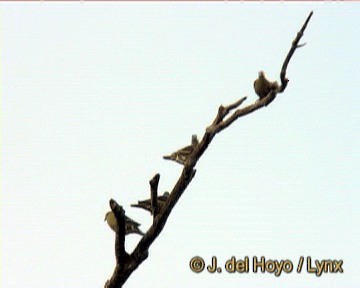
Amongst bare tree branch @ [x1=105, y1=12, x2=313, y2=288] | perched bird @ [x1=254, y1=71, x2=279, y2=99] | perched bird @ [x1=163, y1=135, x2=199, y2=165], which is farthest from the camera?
perched bird @ [x1=254, y1=71, x2=279, y2=99]

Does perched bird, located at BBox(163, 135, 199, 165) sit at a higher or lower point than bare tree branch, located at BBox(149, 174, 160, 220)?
higher

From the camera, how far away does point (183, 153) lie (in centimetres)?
178

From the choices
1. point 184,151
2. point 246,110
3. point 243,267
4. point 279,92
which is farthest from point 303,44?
point 243,267

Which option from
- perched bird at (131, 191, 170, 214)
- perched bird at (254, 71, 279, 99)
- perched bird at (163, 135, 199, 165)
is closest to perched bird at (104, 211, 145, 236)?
perched bird at (131, 191, 170, 214)

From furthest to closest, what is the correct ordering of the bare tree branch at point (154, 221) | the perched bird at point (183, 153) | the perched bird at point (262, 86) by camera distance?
the perched bird at point (262, 86) → the perched bird at point (183, 153) → the bare tree branch at point (154, 221)

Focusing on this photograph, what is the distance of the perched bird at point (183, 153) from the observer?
1742mm

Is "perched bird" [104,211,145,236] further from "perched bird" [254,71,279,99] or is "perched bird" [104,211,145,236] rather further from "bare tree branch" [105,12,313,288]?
"perched bird" [254,71,279,99]

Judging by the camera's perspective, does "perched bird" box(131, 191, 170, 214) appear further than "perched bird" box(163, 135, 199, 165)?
No

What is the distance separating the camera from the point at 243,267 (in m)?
3.21

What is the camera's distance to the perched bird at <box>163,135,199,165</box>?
1.74 metres

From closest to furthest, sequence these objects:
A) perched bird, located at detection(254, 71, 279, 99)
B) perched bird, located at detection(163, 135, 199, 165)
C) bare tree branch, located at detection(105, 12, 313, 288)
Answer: bare tree branch, located at detection(105, 12, 313, 288)
perched bird, located at detection(163, 135, 199, 165)
perched bird, located at detection(254, 71, 279, 99)

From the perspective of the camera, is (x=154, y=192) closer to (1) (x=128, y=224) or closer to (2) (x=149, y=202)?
(2) (x=149, y=202)

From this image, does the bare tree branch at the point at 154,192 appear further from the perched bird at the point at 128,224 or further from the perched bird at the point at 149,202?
the perched bird at the point at 128,224

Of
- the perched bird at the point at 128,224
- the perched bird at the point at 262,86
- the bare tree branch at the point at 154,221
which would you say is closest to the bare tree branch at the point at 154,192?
the bare tree branch at the point at 154,221
